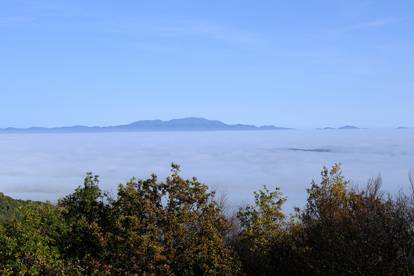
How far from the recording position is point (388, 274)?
63.5 feet

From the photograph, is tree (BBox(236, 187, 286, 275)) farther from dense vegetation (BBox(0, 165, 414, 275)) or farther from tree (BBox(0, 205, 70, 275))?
tree (BBox(0, 205, 70, 275))

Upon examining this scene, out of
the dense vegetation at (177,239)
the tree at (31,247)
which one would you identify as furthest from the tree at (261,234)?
the tree at (31,247)

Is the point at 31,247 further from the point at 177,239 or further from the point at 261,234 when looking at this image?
the point at 261,234

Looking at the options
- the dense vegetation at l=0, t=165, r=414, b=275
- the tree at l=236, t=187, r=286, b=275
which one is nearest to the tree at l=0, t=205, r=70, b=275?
the dense vegetation at l=0, t=165, r=414, b=275

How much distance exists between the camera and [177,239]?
70.4 feet

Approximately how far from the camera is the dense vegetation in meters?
19.5

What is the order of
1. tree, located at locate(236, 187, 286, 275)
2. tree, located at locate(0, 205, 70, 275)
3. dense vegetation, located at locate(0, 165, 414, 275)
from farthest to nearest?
1. tree, located at locate(236, 187, 286, 275)
2. dense vegetation, located at locate(0, 165, 414, 275)
3. tree, located at locate(0, 205, 70, 275)

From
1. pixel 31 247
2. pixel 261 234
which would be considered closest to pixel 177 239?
pixel 261 234

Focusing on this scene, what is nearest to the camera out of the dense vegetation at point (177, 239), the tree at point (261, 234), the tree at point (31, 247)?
the tree at point (31, 247)

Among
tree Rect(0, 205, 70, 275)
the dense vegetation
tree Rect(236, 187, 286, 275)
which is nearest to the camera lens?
tree Rect(0, 205, 70, 275)

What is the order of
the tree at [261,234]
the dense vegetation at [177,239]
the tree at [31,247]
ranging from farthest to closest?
the tree at [261,234], the dense vegetation at [177,239], the tree at [31,247]

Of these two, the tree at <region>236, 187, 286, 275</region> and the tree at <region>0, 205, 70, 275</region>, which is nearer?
the tree at <region>0, 205, 70, 275</region>

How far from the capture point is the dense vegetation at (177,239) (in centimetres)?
1945

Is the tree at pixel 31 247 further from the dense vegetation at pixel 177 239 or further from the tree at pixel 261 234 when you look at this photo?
the tree at pixel 261 234
